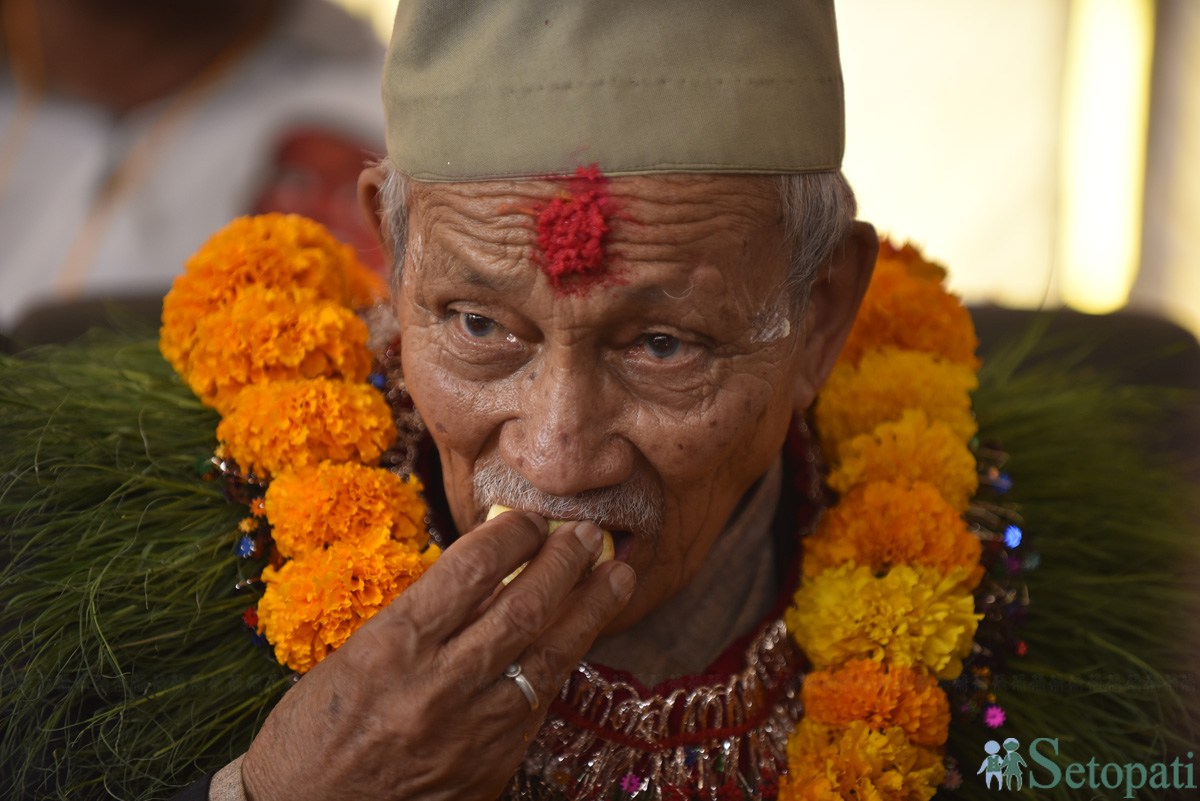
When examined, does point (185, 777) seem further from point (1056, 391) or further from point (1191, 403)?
point (1191, 403)

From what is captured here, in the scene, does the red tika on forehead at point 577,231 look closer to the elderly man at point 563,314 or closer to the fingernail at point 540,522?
the elderly man at point 563,314

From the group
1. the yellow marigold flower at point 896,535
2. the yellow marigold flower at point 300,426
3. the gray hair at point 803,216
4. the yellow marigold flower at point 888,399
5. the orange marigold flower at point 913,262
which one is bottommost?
the yellow marigold flower at point 896,535

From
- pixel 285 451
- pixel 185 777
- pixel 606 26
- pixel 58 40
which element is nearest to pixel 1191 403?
pixel 606 26

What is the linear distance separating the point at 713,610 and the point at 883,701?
1.19ft

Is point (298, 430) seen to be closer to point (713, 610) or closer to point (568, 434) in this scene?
point (568, 434)

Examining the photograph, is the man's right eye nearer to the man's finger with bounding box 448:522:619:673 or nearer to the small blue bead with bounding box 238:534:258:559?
the man's finger with bounding box 448:522:619:673

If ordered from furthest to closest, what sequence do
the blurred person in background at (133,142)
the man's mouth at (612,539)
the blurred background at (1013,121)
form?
1. the blurred background at (1013,121)
2. the blurred person in background at (133,142)
3. the man's mouth at (612,539)

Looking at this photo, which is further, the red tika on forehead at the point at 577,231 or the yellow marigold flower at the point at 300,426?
the yellow marigold flower at the point at 300,426

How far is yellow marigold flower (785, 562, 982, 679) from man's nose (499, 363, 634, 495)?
0.54 metres

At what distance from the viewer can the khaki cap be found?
1.43 metres

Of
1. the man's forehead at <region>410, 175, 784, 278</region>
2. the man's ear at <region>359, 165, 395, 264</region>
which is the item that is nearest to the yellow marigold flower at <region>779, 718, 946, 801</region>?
the man's forehead at <region>410, 175, 784, 278</region>

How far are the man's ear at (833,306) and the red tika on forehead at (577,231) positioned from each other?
48 centimetres

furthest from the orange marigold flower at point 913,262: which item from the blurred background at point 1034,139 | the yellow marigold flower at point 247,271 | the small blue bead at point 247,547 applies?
the blurred background at point 1034,139

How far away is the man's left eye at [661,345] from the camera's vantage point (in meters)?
1.53
